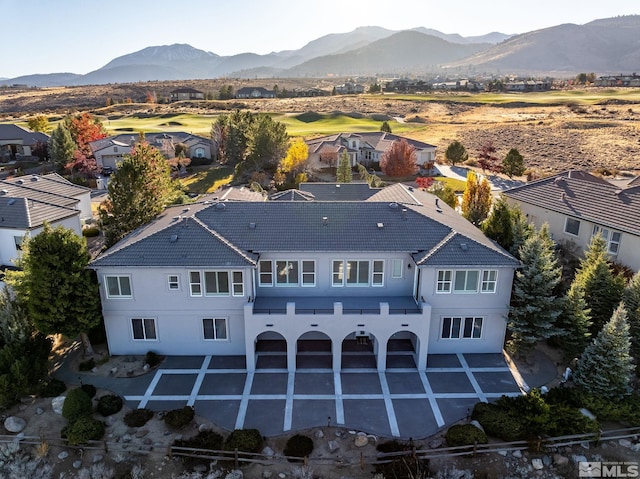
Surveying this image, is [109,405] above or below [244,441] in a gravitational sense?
below

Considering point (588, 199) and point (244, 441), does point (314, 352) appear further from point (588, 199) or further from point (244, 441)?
point (588, 199)

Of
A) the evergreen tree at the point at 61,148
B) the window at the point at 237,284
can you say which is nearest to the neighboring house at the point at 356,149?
the evergreen tree at the point at 61,148

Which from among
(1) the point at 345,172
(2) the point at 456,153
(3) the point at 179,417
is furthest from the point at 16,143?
(3) the point at 179,417

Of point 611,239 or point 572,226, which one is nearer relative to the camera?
point 611,239

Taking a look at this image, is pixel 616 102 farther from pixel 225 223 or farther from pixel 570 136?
pixel 225 223

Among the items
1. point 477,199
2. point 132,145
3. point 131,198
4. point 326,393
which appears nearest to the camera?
point 326,393

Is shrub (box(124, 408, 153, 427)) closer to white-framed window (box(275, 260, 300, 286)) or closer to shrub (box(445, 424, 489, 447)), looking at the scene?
white-framed window (box(275, 260, 300, 286))

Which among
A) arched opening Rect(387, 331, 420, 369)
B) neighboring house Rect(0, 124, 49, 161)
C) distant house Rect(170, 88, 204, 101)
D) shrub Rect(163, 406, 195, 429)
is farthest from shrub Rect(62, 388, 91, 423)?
A: distant house Rect(170, 88, 204, 101)

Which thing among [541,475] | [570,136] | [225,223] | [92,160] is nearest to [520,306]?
[541,475]
